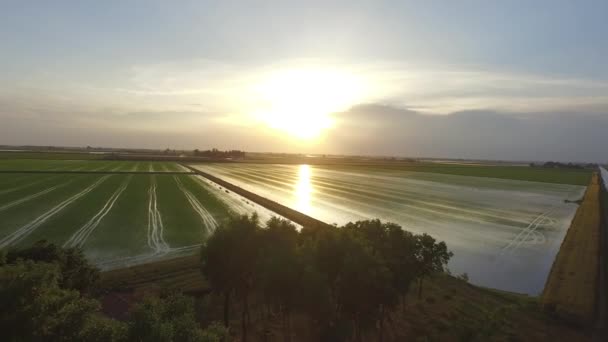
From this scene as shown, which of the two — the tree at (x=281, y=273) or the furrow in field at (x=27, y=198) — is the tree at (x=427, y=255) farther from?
the furrow in field at (x=27, y=198)

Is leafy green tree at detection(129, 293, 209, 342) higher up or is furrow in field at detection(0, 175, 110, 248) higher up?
leafy green tree at detection(129, 293, 209, 342)

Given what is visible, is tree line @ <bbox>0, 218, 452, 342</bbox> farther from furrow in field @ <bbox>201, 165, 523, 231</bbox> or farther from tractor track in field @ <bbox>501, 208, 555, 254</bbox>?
furrow in field @ <bbox>201, 165, 523, 231</bbox>

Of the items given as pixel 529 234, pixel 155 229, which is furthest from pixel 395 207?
pixel 155 229

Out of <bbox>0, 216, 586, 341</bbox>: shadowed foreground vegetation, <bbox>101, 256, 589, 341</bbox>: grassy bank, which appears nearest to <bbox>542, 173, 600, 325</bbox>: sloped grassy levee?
<bbox>101, 256, 589, 341</bbox>: grassy bank

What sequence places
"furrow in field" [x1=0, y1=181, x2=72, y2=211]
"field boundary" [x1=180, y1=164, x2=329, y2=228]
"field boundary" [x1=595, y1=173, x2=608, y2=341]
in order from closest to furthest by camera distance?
"field boundary" [x1=595, y1=173, x2=608, y2=341], "field boundary" [x1=180, y1=164, x2=329, y2=228], "furrow in field" [x1=0, y1=181, x2=72, y2=211]

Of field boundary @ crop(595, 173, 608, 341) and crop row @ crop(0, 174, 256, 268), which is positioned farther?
crop row @ crop(0, 174, 256, 268)

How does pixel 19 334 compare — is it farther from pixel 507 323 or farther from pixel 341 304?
pixel 507 323

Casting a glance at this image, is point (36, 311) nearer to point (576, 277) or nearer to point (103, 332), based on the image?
point (103, 332)
